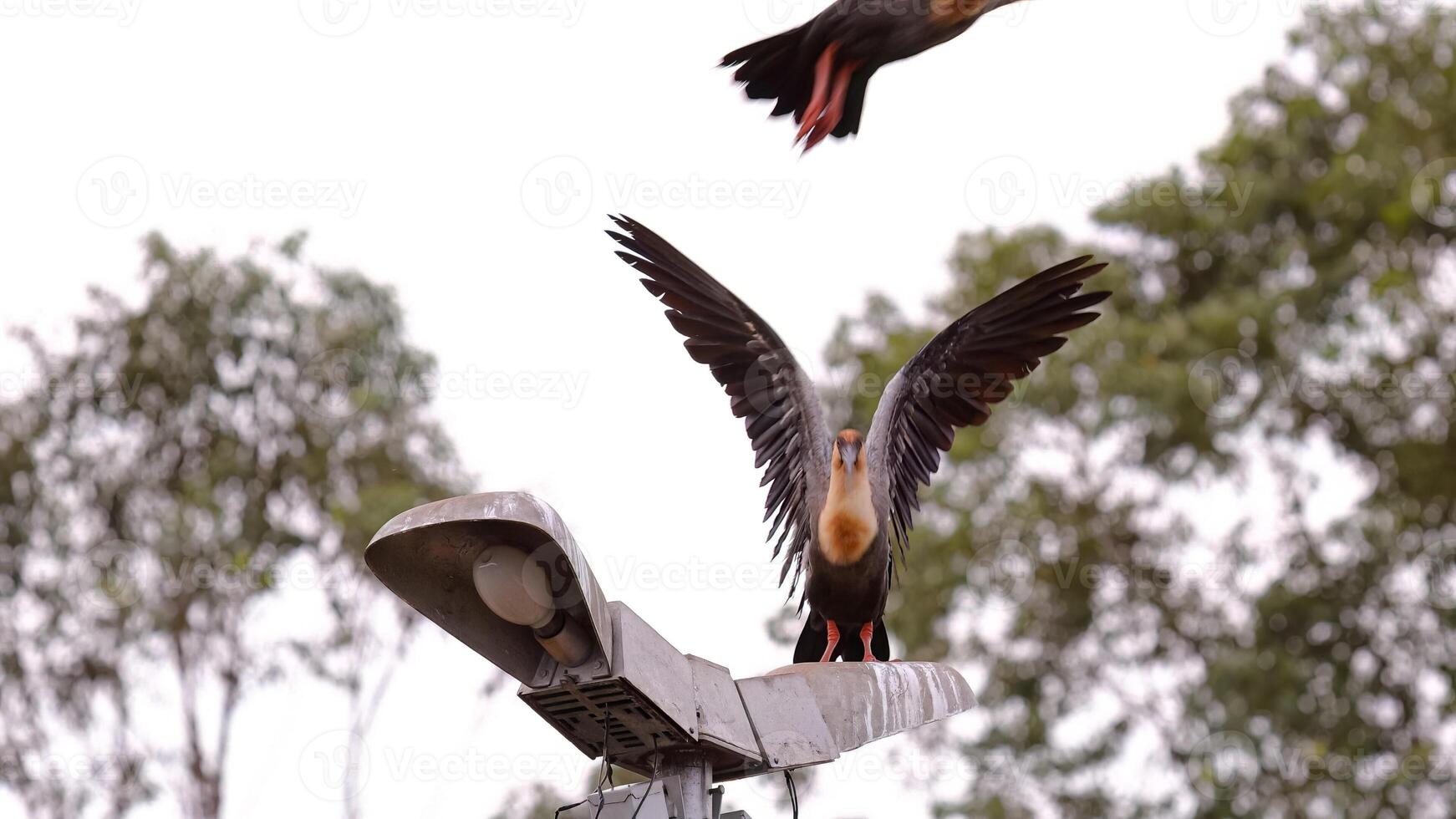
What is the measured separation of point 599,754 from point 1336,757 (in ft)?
36.4

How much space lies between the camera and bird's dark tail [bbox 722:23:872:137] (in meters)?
3.88

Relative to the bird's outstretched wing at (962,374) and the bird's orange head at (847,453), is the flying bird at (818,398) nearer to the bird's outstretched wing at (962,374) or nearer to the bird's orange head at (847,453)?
the bird's outstretched wing at (962,374)

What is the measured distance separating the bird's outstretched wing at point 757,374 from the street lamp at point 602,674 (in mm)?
1320

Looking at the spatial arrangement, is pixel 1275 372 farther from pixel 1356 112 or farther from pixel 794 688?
pixel 794 688

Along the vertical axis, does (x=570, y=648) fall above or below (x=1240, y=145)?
below

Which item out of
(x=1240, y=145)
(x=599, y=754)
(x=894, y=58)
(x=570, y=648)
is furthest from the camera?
(x=1240, y=145)

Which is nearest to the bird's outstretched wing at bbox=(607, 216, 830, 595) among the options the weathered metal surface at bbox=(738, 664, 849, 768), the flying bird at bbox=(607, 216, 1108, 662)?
the flying bird at bbox=(607, 216, 1108, 662)

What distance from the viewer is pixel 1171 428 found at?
13562mm

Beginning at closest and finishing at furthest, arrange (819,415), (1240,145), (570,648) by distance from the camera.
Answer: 1. (570,648)
2. (819,415)
3. (1240,145)

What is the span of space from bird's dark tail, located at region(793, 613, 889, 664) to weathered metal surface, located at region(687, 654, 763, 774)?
157cm

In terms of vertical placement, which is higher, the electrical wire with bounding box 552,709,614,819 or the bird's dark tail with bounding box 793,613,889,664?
the bird's dark tail with bounding box 793,613,889,664

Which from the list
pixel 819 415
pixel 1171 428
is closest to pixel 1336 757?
pixel 1171 428

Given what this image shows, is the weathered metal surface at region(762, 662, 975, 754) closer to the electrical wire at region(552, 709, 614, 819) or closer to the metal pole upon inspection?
the metal pole

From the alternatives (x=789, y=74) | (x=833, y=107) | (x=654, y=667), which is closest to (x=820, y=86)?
(x=833, y=107)
